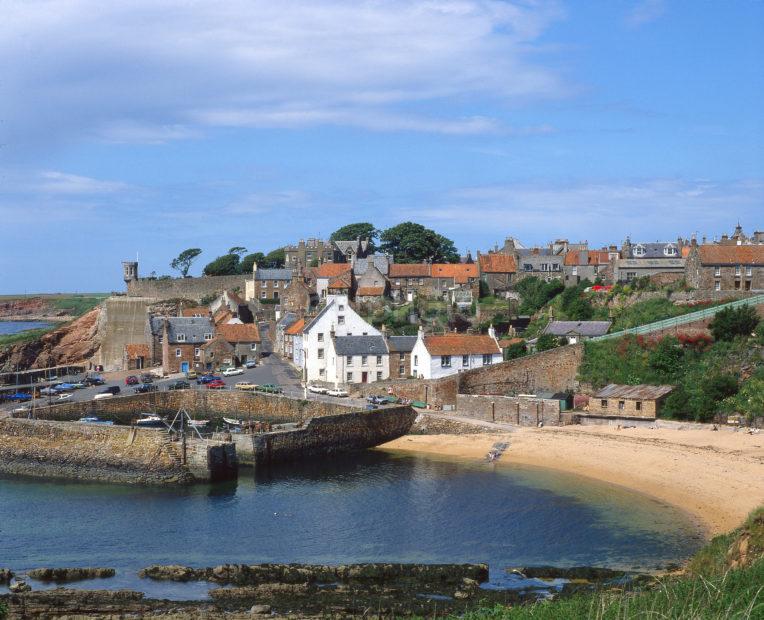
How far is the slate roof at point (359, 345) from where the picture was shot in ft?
176

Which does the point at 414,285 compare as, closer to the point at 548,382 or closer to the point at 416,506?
the point at 548,382

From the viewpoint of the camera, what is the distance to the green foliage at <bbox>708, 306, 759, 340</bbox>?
151 feet

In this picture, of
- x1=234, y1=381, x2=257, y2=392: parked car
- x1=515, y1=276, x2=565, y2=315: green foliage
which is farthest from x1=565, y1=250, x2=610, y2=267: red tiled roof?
x1=234, y1=381, x2=257, y2=392: parked car

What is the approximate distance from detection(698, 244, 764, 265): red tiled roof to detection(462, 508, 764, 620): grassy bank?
37.3 meters

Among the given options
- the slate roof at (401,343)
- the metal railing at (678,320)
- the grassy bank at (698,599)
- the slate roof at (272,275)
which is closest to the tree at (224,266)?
the slate roof at (272,275)

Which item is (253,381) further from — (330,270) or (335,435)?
(330,270)

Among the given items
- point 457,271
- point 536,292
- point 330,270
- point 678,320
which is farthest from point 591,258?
point 678,320

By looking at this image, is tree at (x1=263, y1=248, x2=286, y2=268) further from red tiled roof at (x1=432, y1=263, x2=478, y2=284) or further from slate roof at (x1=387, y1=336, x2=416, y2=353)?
slate roof at (x1=387, y1=336, x2=416, y2=353)

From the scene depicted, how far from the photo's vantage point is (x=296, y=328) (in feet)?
210

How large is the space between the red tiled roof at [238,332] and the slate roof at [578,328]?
841 inches

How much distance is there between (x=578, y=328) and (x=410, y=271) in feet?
82.5

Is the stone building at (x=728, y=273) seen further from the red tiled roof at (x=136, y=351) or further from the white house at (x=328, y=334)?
the red tiled roof at (x=136, y=351)

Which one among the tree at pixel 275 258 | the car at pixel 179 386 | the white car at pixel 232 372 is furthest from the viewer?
the tree at pixel 275 258

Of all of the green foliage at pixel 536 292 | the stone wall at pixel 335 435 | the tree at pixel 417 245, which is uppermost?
the tree at pixel 417 245
